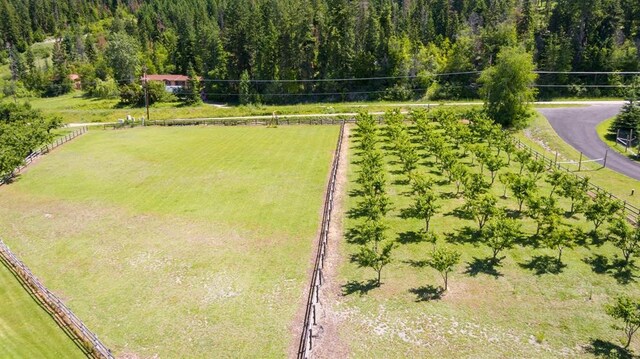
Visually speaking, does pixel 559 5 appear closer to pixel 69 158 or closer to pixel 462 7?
pixel 462 7

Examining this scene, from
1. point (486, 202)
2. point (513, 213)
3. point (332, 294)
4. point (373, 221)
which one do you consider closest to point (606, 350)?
point (332, 294)

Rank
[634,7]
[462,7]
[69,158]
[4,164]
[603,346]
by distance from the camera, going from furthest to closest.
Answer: [462,7] < [634,7] < [69,158] < [4,164] < [603,346]

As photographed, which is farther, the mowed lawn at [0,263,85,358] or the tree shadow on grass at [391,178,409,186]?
the tree shadow on grass at [391,178,409,186]

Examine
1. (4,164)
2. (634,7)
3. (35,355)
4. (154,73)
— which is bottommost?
(35,355)

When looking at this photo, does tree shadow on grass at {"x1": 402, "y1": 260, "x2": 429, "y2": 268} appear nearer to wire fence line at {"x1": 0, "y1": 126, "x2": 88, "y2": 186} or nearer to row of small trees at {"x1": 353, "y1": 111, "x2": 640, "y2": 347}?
row of small trees at {"x1": 353, "y1": 111, "x2": 640, "y2": 347}

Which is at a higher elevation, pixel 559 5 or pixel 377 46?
pixel 559 5

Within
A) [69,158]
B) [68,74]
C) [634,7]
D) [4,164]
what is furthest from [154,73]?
[634,7]

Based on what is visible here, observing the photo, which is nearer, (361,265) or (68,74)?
(361,265)

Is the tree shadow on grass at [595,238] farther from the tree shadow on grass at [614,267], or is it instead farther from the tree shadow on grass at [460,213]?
the tree shadow on grass at [460,213]

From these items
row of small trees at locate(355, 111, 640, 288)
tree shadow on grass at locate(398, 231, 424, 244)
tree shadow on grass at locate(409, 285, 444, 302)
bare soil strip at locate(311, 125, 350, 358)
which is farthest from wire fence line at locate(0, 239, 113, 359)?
tree shadow on grass at locate(398, 231, 424, 244)
